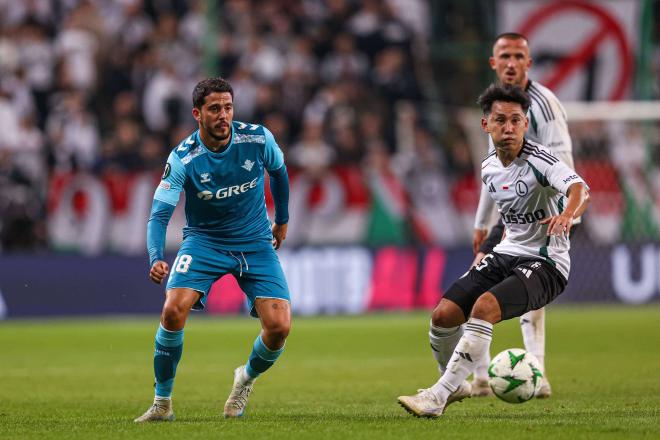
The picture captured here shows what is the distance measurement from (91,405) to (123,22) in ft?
41.6

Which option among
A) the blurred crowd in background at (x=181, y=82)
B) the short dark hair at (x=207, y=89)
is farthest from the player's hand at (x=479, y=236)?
the blurred crowd in background at (x=181, y=82)

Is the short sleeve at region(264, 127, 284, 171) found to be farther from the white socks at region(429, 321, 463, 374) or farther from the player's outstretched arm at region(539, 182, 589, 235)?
the player's outstretched arm at region(539, 182, 589, 235)

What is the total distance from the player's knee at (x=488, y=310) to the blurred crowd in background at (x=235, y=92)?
10877 mm

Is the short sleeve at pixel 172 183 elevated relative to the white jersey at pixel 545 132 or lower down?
lower down

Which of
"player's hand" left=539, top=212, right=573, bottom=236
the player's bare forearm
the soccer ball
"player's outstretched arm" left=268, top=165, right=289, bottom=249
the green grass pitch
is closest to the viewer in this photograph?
"player's hand" left=539, top=212, right=573, bottom=236

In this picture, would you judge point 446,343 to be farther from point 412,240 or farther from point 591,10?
point 591,10

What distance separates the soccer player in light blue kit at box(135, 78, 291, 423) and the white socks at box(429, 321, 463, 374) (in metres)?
0.96

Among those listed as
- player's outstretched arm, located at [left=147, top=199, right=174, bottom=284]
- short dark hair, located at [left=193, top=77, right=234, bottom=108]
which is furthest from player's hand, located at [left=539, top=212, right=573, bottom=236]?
player's outstretched arm, located at [left=147, top=199, right=174, bottom=284]

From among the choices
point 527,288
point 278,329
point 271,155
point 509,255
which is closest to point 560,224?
point 527,288

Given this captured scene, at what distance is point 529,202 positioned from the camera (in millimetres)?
7598

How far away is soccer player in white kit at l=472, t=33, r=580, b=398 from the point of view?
28.7 feet

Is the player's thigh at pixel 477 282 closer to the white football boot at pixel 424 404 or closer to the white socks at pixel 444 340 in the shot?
the white socks at pixel 444 340

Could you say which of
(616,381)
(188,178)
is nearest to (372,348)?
(616,381)

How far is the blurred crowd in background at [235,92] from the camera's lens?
59.5 ft
